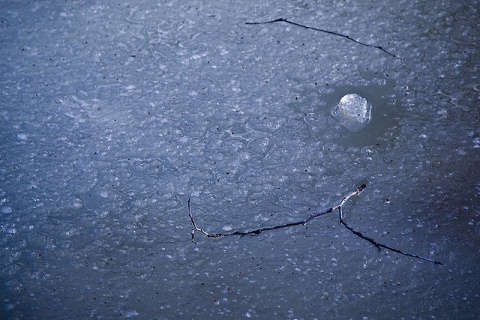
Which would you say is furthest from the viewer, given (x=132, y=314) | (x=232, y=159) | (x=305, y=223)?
(x=232, y=159)

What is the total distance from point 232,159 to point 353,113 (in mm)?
437

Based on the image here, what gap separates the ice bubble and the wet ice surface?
34 millimetres

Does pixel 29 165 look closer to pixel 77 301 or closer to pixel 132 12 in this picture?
pixel 77 301

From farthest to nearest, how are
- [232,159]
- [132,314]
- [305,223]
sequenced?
[232,159] → [305,223] → [132,314]

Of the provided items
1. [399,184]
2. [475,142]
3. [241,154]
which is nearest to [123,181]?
[241,154]

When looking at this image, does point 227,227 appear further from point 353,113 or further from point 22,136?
point 22,136

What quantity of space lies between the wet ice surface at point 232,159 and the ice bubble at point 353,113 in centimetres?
3

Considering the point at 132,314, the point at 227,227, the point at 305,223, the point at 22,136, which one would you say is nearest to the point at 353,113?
the point at 305,223

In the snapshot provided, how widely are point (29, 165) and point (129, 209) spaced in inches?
15.3

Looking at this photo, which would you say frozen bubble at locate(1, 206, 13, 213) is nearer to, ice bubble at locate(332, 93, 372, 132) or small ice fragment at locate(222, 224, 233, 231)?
small ice fragment at locate(222, 224, 233, 231)

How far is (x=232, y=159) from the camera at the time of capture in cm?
154

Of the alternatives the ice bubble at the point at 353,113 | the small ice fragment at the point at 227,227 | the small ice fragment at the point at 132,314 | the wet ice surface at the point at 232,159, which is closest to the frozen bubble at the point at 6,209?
the wet ice surface at the point at 232,159

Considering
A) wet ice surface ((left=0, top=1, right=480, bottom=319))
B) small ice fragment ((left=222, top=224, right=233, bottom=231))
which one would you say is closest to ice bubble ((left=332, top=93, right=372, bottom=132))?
wet ice surface ((left=0, top=1, right=480, bottom=319))

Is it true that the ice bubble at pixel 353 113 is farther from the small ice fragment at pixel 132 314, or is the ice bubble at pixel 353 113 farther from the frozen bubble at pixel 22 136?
the frozen bubble at pixel 22 136
